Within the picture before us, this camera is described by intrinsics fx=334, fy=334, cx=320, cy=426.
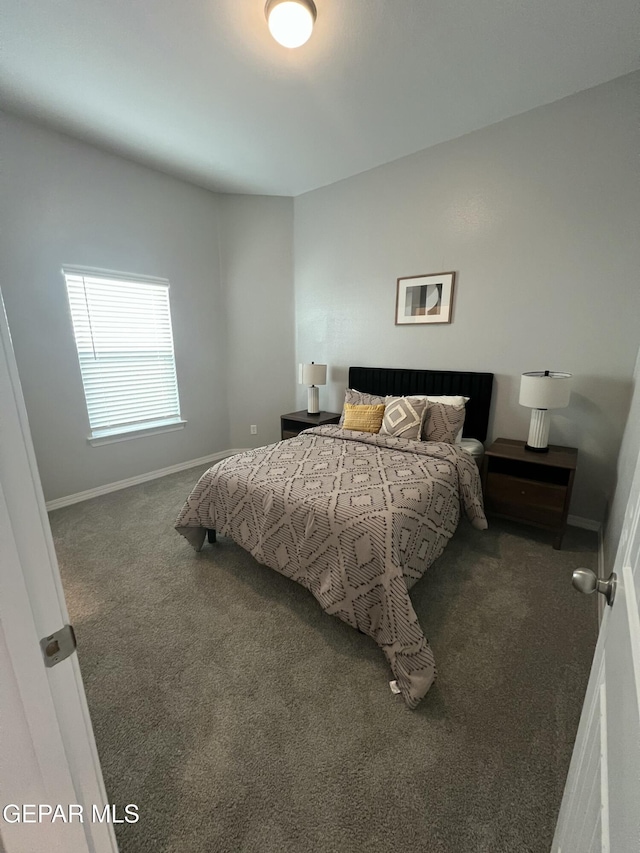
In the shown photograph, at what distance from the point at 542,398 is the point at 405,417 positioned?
0.94 metres

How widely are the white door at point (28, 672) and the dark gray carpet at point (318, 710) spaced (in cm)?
69

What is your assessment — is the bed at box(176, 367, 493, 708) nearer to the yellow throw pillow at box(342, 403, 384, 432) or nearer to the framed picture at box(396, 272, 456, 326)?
the yellow throw pillow at box(342, 403, 384, 432)

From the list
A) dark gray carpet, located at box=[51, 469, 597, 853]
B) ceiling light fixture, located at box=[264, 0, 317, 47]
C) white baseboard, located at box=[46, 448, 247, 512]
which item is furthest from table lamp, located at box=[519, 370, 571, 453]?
white baseboard, located at box=[46, 448, 247, 512]

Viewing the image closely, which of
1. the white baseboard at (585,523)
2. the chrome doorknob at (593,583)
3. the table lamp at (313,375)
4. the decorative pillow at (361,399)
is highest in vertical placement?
the table lamp at (313,375)

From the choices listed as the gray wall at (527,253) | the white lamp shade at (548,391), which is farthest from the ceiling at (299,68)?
the white lamp shade at (548,391)

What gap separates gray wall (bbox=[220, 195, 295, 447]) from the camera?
150 inches

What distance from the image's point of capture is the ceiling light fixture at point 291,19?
1556 millimetres

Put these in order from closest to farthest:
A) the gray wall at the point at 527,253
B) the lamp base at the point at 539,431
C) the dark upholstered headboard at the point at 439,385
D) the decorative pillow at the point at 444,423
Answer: the gray wall at the point at 527,253 → the lamp base at the point at 539,431 → the decorative pillow at the point at 444,423 → the dark upholstered headboard at the point at 439,385

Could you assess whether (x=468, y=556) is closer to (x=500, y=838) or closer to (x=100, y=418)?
(x=500, y=838)

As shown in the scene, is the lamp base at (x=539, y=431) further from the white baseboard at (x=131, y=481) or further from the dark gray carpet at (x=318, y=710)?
the white baseboard at (x=131, y=481)

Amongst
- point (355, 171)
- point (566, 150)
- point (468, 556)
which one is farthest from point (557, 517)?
point (355, 171)

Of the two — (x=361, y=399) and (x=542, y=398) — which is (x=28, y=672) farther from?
(x=361, y=399)

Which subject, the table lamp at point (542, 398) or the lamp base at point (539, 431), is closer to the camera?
the table lamp at point (542, 398)

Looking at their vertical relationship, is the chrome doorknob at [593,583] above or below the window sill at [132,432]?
above
